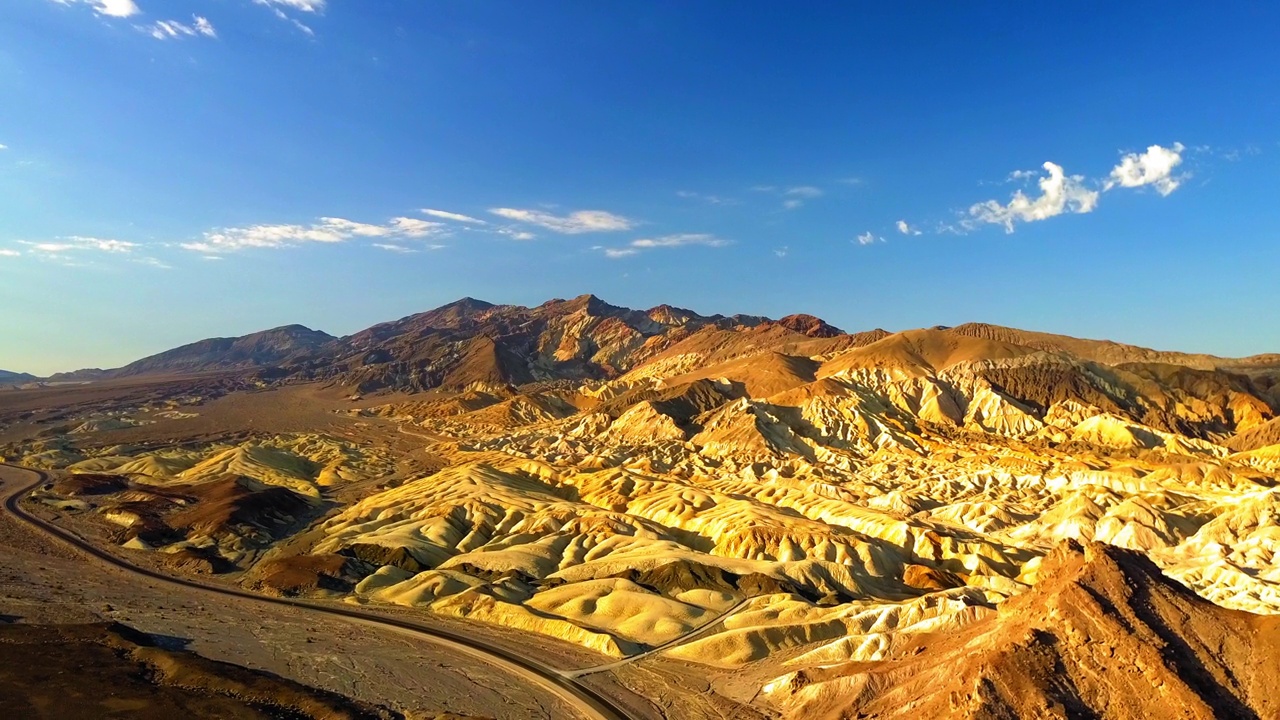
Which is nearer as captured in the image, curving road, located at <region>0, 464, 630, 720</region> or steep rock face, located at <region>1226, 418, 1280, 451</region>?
curving road, located at <region>0, 464, 630, 720</region>

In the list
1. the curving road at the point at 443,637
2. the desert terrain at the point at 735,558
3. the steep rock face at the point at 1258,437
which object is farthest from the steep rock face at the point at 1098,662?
the steep rock face at the point at 1258,437

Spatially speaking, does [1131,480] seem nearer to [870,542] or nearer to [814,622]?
[870,542]

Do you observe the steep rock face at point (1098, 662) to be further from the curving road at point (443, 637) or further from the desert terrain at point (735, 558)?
the curving road at point (443, 637)

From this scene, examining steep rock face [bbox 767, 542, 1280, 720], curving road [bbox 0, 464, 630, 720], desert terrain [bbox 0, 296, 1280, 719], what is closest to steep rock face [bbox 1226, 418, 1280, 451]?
desert terrain [bbox 0, 296, 1280, 719]

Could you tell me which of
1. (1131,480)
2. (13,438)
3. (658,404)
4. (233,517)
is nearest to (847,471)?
(1131,480)

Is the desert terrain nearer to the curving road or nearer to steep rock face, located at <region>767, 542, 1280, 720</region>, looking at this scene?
steep rock face, located at <region>767, 542, 1280, 720</region>

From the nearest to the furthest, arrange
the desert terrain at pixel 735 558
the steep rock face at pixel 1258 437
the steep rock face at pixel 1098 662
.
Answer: the steep rock face at pixel 1098 662, the desert terrain at pixel 735 558, the steep rock face at pixel 1258 437
